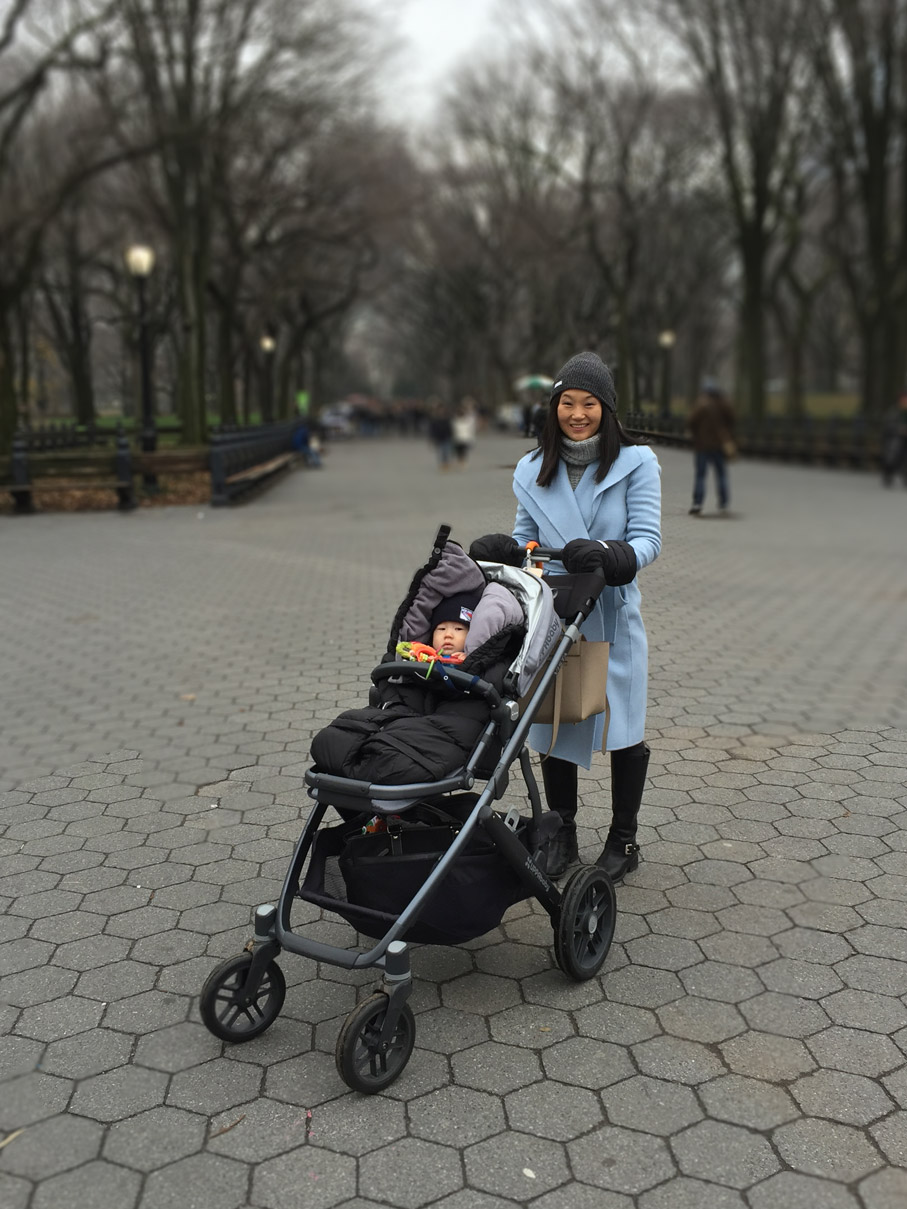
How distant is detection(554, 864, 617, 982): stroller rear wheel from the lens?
3162mm

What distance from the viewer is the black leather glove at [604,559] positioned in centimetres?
328

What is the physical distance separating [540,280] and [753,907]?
38.9 meters

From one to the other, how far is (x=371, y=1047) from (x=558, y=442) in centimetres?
192

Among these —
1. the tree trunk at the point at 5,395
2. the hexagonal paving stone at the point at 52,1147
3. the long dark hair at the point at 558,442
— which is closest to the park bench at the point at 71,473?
the tree trunk at the point at 5,395

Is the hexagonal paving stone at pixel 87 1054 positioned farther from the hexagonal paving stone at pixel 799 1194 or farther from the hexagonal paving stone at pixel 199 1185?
the hexagonal paving stone at pixel 799 1194

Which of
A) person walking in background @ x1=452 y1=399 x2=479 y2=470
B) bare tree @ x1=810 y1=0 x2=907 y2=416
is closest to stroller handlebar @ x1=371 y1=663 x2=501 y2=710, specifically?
person walking in background @ x1=452 y1=399 x2=479 y2=470

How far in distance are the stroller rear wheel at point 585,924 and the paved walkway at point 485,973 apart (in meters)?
0.08

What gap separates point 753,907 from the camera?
3.77 metres

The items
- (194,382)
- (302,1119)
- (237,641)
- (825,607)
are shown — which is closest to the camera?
(302,1119)

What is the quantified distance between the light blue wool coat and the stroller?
338 millimetres

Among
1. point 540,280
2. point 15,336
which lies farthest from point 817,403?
point 15,336

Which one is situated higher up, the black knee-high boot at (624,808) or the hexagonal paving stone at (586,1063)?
the black knee-high boot at (624,808)

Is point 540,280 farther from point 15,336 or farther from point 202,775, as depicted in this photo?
point 202,775

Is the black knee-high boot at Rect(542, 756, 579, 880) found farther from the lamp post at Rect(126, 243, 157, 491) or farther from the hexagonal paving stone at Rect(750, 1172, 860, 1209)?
the lamp post at Rect(126, 243, 157, 491)
